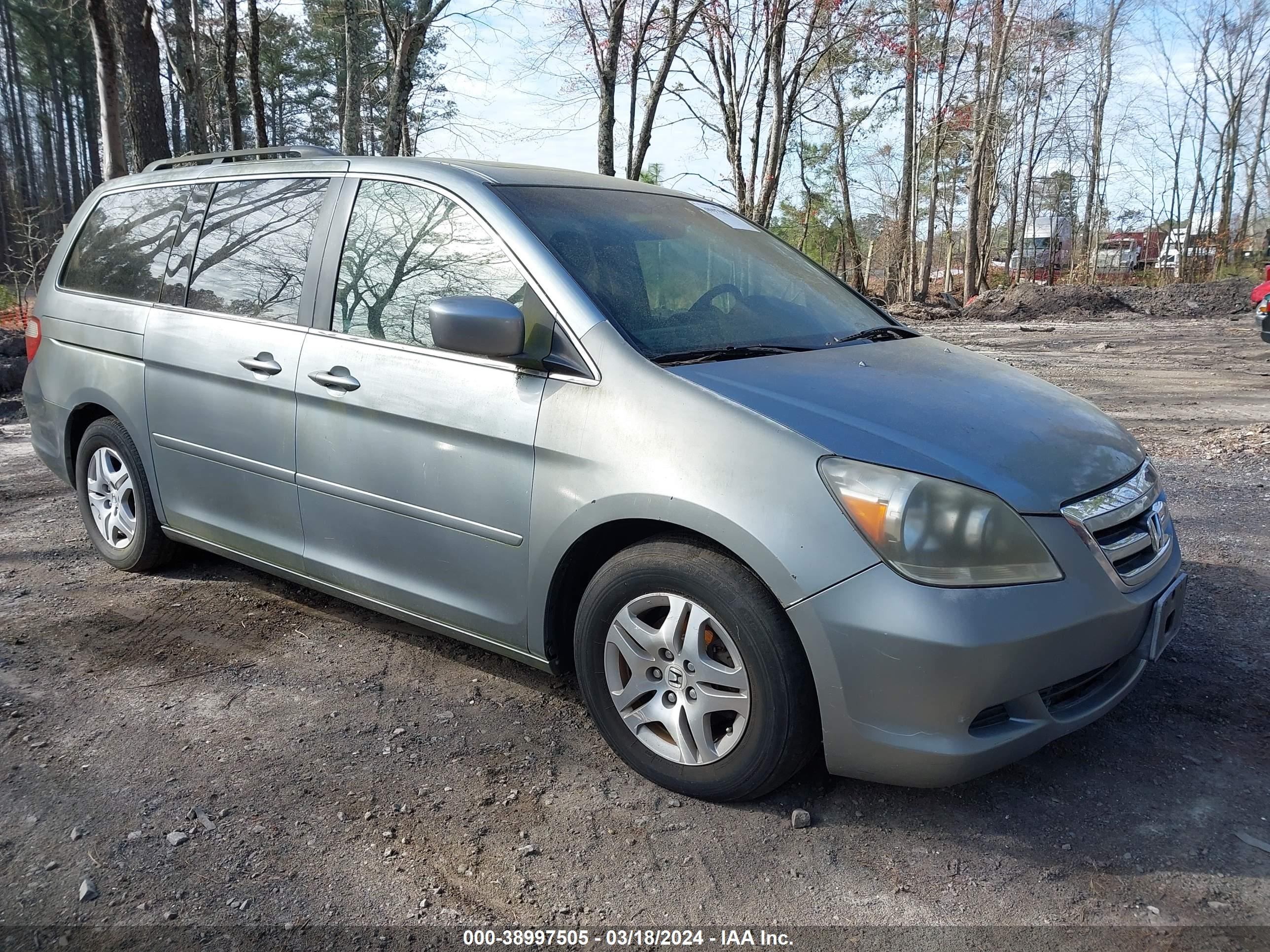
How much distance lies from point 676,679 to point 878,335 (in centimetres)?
165

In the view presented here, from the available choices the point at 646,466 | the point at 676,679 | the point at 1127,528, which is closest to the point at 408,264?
the point at 646,466

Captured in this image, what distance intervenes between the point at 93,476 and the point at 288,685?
190 cm

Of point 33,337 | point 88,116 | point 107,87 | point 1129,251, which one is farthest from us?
point 1129,251

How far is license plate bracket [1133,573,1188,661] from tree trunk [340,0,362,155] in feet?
53.4

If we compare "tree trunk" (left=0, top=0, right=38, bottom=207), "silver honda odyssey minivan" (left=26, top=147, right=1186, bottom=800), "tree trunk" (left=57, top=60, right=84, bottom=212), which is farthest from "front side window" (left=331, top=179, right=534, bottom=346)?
"tree trunk" (left=57, top=60, right=84, bottom=212)

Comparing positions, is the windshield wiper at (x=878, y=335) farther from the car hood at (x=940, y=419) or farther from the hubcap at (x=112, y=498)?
the hubcap at (x=112, y=498)

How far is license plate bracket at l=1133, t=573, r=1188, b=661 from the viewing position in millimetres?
2682

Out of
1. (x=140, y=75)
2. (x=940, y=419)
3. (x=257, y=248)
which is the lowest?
(x=940, y=419)

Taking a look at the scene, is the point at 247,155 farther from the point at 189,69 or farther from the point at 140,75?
the point at 189,69

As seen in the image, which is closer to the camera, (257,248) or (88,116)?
(257,248)

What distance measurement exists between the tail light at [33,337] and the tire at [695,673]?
3.50 metres

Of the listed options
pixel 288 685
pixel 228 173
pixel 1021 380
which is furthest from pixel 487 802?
pixel 228 173

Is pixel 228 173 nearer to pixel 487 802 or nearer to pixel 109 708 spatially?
pixel 109 708

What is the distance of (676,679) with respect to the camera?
2703 millimetres
